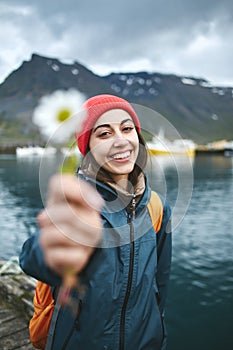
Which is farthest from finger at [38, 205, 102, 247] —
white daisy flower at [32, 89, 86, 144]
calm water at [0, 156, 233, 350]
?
white daisy flower at [32, 89, 86, 144]

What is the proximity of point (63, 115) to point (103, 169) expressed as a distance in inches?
28.6

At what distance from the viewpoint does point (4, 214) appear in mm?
21422

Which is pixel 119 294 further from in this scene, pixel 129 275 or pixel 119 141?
pixel 119 141

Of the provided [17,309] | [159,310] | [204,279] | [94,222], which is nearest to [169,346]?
[204,279]

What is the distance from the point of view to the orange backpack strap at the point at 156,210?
187 cm

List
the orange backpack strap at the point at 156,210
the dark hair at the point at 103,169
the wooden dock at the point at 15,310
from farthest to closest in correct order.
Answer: the wooden dock at the point at 15,310 → the orange backpack strap at the point at 156,210 → the dark hair at the point at 103,169

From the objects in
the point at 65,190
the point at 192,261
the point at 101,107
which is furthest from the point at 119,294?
the point at 192,261

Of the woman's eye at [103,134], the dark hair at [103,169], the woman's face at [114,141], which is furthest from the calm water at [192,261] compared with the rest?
the woman's eye at [103,134]

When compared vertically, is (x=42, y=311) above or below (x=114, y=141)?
below

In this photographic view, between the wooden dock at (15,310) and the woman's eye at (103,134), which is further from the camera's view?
the wooden dock at (15,310)

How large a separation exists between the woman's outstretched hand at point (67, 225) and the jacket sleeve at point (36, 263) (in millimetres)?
99

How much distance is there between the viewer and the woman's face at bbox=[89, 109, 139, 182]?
1476mm

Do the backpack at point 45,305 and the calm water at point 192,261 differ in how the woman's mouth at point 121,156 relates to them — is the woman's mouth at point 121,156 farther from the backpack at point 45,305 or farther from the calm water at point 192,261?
the backpack at point 45,305

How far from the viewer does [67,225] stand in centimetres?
72
